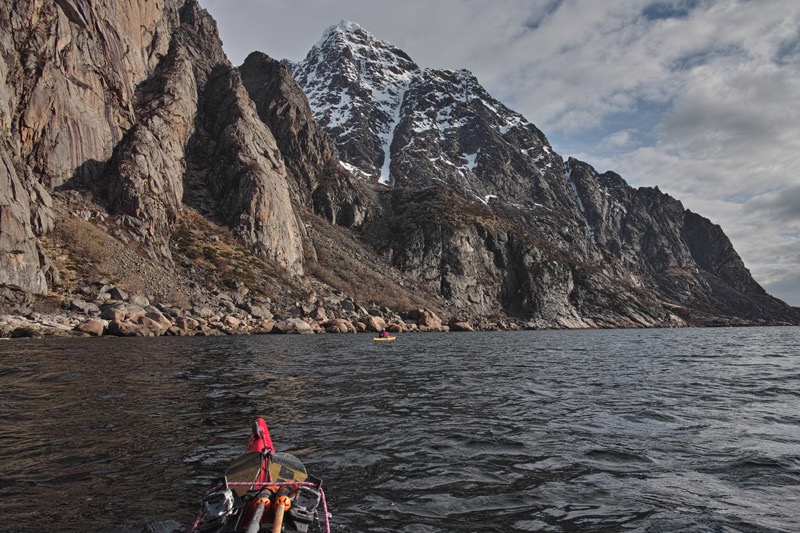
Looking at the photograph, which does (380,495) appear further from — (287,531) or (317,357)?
(317,357)

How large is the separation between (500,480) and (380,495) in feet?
8.15

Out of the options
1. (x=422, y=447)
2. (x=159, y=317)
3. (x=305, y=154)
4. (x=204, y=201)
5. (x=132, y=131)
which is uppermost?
(x=305, y=154)

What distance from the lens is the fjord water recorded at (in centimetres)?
742

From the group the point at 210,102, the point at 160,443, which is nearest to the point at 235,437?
the point at 160,443

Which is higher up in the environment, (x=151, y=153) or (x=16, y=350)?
(x=151, y=153)

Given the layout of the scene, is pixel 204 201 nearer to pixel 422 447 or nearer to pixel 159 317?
pixel 159 317

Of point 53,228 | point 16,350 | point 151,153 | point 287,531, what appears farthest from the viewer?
point 151,153

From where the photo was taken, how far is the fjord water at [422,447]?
7422mm

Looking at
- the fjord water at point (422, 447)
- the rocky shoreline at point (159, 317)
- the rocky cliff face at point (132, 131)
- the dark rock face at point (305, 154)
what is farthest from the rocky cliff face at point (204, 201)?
the fjord water at point (422, 447)

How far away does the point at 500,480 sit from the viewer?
9.09m

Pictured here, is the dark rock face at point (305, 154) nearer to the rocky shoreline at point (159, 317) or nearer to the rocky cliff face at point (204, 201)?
the rocky cliff face at point (204, 201)

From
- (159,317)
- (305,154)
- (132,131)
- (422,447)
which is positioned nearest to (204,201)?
(132,131)

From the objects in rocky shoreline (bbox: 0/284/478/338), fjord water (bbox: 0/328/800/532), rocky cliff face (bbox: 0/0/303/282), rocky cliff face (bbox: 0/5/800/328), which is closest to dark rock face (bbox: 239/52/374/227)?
rocky cliff face (bbox: 0/5/800/328)

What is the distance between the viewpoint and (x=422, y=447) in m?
11.3
